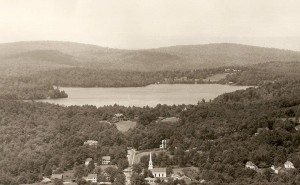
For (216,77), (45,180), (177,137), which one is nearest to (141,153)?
(177,137)

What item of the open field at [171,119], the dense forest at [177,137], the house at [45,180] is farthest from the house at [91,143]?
the open field at [171,119]

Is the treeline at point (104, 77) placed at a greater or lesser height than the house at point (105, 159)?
greater

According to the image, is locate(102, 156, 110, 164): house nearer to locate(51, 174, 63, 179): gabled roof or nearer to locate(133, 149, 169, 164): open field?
locate(133, 149, 169, 164): open field

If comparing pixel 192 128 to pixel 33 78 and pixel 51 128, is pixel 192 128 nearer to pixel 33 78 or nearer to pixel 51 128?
pixel 51 128

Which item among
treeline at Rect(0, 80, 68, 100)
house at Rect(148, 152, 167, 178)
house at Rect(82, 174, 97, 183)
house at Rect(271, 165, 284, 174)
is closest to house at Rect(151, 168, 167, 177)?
house at Rect(148, 152, 167, 178)

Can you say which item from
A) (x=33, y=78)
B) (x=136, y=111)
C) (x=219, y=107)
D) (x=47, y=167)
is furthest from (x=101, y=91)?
(x=47, y=167)

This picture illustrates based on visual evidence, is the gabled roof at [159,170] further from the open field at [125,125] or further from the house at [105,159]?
the open field at [125,125]
